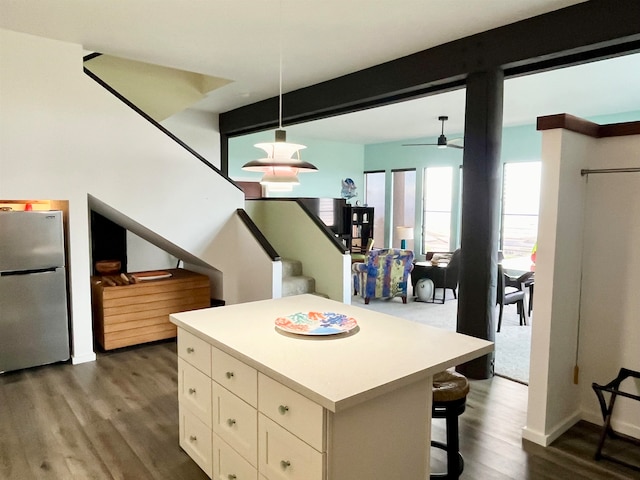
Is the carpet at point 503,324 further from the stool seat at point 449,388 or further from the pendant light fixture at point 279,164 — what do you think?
the pendant light fixture at point 279,164

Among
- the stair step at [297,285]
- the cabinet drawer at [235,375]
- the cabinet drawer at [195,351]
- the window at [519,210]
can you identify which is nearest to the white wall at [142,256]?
the stair step at [297,285]

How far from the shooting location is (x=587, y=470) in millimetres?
2486

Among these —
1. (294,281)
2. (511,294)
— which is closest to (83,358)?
(294,281)

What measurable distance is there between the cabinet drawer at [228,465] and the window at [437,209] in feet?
25.2

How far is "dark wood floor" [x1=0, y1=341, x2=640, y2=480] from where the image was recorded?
2469mm

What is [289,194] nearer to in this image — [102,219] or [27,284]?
[102,219]

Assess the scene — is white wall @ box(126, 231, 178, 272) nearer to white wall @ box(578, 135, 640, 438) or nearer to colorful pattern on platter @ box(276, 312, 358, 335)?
colorful pattern on platter @ box(276, 312, 358, 335)

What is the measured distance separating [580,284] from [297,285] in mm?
3244

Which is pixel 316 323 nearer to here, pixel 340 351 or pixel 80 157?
pixel 340 351

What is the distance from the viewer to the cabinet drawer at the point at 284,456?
162 centimetres

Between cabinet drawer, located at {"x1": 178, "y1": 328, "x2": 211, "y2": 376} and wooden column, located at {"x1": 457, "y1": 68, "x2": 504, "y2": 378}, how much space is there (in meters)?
2.36

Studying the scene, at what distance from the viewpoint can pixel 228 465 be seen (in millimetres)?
2150

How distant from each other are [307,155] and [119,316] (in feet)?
20.0

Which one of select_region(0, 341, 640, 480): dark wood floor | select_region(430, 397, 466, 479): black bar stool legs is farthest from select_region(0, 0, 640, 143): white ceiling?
select_region(0, 341, 640, 480): dark wood floor
